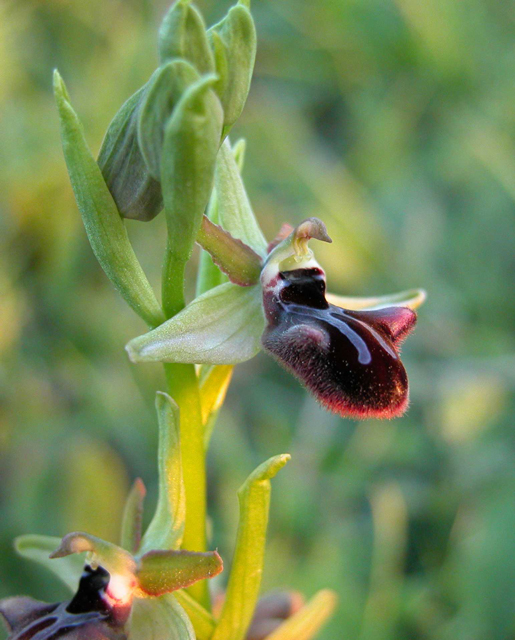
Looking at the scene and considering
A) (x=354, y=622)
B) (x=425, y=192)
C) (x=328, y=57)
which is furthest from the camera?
(x=328, y=57)

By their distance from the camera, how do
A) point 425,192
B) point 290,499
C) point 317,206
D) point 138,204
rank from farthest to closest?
1. point 425,192
2. point 317,206
3. point 290,499
4. point 138,204

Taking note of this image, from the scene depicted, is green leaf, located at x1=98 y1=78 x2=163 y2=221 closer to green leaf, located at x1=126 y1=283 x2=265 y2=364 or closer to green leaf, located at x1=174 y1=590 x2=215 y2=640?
green leaf, located at x1=126 y1=283 x2=265 y2=364

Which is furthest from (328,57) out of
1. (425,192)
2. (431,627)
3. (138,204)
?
(138,204)

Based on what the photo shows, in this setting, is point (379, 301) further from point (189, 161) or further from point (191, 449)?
point (189, 161)

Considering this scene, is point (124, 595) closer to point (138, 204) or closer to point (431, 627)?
point (138, 204)

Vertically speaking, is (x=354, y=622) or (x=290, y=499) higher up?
(x=290, y=499)

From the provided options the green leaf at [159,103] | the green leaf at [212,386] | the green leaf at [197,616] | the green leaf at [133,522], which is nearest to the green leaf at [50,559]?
the green leaf at [133,522]
